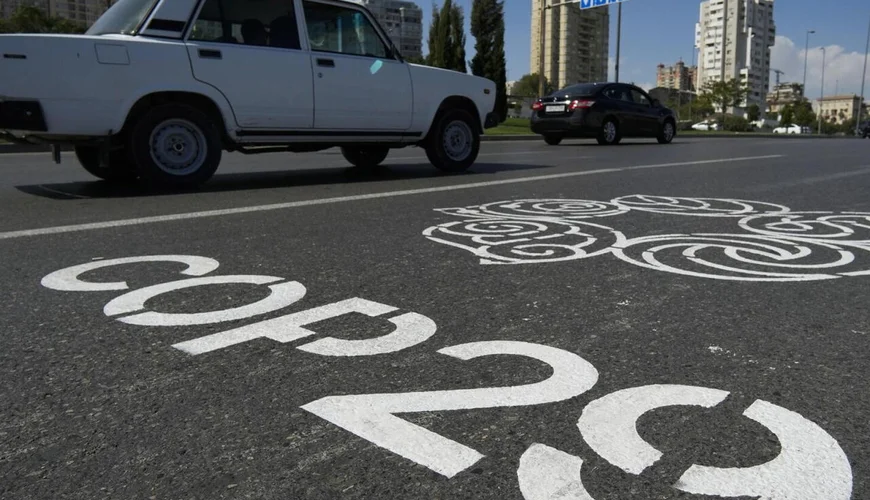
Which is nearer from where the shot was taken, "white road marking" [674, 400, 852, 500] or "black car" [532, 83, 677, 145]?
"white road marking" [674, 400, 852, 500]

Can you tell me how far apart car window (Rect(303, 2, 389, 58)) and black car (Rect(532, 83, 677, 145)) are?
10977 millimetres

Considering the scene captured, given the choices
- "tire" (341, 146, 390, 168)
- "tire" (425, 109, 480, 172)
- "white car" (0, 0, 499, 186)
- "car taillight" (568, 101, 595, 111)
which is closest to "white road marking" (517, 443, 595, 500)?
"white car" (0, 0, 499, 186)

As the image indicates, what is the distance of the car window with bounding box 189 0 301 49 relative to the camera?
6664 millimetres

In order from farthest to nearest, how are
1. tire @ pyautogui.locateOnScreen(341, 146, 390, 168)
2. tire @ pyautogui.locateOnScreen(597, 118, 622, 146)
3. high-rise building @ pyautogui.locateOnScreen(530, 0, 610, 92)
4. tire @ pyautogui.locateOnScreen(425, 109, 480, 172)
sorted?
1. high-rise building @ pyautogui.locateOnScreen(530, 0, 610, 92)
2. tire @ pyautogui.locateOnScreen(597, 118, 622, 146)
3. tire @ pyautogui.locateOnScreen(341, 146, 390, 168)
4. tire @ pyautogui.locateOnScreen(425, 109, 480, 172)

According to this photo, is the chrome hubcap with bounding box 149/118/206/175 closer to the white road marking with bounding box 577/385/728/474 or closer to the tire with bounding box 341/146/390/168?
the tire with bounding box 341/146/390/168

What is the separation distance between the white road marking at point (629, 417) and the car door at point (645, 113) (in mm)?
18271

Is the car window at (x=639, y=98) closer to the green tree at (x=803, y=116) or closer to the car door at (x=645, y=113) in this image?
the car door at (x=645, y=113)

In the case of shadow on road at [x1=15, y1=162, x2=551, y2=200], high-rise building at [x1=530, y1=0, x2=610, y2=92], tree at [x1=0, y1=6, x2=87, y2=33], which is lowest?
shadow on road at [x1=15, y1=162, x2=551, y2=200]

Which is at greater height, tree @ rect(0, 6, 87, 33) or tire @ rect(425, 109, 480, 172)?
tree @ rect(0, 6, 87, 33)

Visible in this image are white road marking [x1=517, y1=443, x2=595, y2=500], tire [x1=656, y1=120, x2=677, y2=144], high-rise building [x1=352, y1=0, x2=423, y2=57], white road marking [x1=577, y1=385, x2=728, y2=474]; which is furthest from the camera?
high-rise building [x1=352, y1=0, x2=423, y2=57]

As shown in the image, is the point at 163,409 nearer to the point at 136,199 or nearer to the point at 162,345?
the point at 162,345

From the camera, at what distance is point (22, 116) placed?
18.8ft

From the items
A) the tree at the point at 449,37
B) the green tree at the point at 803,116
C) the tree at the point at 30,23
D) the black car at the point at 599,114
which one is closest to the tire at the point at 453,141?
the black car at the point at 599,114

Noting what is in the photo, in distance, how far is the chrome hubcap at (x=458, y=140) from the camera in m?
8.73
